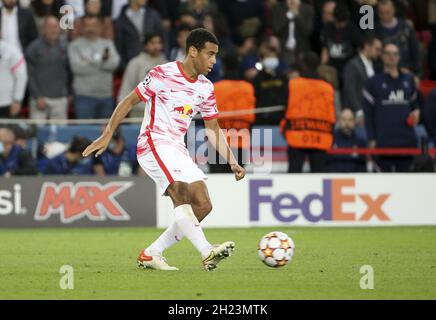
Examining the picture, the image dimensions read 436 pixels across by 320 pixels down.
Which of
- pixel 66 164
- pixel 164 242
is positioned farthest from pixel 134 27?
pixel 164 242

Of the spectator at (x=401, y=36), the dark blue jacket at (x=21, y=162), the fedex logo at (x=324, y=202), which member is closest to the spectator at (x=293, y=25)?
the spectator at (x=401, y=36)

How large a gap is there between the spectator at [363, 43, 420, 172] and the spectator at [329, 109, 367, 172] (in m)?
0.29

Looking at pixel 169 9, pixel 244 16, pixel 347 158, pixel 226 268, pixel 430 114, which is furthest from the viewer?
pixel 169 9

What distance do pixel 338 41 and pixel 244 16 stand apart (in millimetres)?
1811

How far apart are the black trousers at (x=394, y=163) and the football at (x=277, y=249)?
7765mm

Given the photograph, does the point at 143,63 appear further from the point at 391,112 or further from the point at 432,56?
the point at 432,56

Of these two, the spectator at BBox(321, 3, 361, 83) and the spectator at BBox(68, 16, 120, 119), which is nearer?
the spectator at BBox(68, 16, 120, 119)

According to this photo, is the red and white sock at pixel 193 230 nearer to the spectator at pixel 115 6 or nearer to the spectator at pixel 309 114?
the spectator at pixel 309 114

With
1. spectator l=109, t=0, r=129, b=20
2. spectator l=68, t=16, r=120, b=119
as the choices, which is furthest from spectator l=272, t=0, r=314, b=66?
spectator l=68, t=16, r=120, b=119

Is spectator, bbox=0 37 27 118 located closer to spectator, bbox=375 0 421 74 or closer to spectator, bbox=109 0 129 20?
spectator, bbox=109 0 129 20

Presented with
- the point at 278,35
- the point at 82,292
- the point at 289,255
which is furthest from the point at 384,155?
the point at 82,292

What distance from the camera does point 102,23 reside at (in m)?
19.4

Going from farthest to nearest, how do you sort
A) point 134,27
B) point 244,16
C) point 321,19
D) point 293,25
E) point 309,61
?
1. point 244,16
2. point 321,19
3. point 293,25
4. point 134,27
5. point 309,61

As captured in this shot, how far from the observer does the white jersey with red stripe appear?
11.0m
